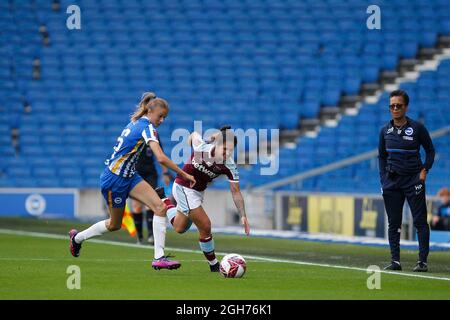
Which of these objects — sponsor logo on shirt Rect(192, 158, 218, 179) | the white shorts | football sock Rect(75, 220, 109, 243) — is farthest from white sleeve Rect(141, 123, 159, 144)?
football sock Rect(75, 220, 109, 243)

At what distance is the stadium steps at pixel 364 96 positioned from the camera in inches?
1136

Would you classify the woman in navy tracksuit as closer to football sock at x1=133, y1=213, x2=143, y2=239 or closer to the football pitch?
the football pitch

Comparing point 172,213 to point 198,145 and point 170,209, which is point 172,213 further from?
point 198,145

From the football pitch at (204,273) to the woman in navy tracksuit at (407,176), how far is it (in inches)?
15.8

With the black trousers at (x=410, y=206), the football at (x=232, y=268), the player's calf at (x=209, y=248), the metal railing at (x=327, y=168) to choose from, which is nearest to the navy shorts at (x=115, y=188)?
the player's calf at (x=209, y=248)

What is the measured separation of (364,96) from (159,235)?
55.3 ft

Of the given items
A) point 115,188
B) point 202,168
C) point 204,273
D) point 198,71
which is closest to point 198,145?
point 202,168

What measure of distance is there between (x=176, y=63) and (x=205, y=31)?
1.46 m

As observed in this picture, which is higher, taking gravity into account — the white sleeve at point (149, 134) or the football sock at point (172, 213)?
the white sleeve at point (149, 134)

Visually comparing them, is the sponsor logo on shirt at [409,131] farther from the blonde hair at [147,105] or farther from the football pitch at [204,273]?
the blonde hair at [147,105]

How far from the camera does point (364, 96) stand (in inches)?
1164

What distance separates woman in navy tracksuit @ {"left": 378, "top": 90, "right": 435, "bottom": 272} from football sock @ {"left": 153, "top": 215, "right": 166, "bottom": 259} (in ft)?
10.1

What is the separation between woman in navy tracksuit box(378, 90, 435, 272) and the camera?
1413 centimetres

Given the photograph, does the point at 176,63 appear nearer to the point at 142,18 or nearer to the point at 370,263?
the point at 142,18
